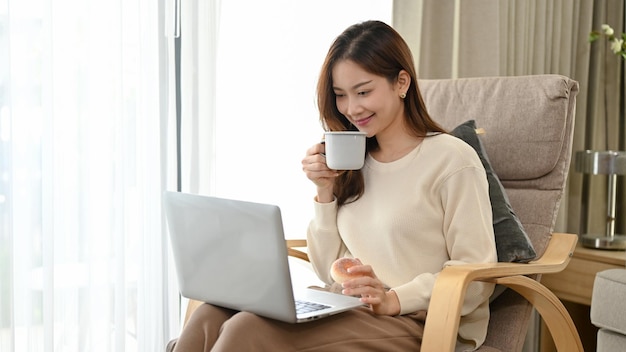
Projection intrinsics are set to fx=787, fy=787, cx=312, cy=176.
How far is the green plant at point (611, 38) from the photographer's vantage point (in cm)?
318

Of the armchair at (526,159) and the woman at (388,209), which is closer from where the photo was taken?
the woman at (388,209)

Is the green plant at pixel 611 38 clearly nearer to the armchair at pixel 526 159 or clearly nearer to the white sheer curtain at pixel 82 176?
the armchair at pixel 526 159

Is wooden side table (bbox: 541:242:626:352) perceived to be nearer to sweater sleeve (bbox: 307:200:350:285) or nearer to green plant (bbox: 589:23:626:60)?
green plant (bbox: 589:23:626:60)

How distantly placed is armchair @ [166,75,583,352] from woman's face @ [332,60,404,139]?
1.41 ft

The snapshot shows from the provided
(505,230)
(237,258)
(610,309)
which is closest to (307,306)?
(237,258)

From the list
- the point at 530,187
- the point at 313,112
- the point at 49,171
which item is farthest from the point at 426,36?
the point at 49,171

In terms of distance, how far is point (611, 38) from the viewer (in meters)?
3.40

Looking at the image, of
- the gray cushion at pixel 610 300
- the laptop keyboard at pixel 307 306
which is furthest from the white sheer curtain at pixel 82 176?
the gray cushion at pixel 610 300

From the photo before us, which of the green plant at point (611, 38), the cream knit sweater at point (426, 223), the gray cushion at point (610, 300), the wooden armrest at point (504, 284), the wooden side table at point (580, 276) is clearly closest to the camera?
the wooden armrest at point (504, 284)

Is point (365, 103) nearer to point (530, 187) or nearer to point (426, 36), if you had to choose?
point (530, 187)

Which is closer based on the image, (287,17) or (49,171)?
(49,171)

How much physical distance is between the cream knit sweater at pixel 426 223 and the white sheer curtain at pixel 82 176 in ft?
2.34

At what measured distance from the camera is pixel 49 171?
7.10 ft

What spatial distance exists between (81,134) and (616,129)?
244 centimetres
